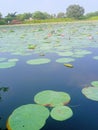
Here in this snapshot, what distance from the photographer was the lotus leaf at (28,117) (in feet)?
4.74

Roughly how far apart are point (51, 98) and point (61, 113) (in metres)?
0.31

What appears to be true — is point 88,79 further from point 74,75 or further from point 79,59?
point 79,59

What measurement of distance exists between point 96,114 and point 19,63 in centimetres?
207

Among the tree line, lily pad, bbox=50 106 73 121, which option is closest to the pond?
lily pad, bbox=50 106 73 121

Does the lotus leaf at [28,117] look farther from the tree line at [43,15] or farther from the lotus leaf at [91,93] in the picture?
the tree line at [43,15]

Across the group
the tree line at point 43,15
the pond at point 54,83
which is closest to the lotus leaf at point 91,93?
the pond at point 54,83

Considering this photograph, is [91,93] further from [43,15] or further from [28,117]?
[43,15]

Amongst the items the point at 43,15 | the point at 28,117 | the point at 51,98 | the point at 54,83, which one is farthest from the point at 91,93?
the point at 43,15

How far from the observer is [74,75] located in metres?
2.65

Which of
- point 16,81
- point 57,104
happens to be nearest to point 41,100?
point 57,104

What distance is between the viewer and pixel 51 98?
1865mm

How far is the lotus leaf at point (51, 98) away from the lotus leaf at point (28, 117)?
0.30ft

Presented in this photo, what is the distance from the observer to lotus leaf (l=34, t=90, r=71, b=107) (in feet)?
5.81

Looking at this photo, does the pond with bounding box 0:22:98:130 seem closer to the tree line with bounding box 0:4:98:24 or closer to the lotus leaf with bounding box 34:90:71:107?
the lotus leaf with bounding box 34:90:71:107
